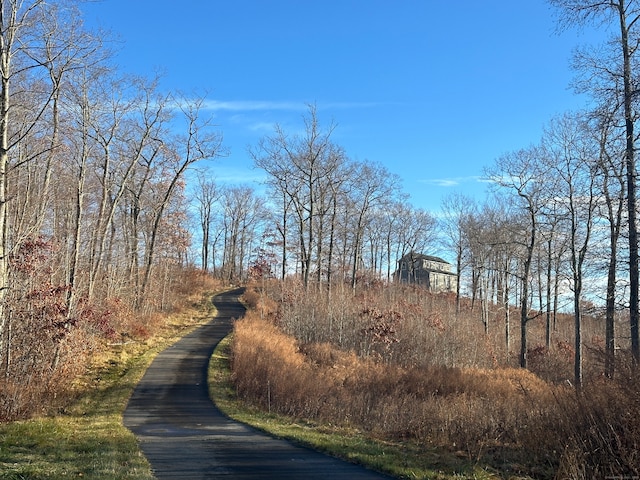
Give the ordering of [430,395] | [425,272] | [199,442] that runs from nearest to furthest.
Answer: [199,442], [430,395], [425,272]

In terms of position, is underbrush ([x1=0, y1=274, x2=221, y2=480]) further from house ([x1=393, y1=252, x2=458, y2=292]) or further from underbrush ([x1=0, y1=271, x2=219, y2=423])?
house ([x1=393, y1=252, x2=458, y2=292])

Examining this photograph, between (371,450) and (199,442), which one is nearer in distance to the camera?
(371,450)

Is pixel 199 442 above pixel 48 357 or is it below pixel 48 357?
below

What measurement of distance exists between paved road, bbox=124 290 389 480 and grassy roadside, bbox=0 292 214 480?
385mm

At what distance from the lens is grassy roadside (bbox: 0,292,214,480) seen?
743 centimetres

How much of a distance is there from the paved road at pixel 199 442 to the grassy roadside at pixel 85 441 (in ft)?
1.26

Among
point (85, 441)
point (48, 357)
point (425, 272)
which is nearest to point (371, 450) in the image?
point (85, 441)

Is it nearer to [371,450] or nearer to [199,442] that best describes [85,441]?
[199,442]

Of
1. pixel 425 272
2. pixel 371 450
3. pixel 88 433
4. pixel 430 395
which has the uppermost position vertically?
pixel 425 272

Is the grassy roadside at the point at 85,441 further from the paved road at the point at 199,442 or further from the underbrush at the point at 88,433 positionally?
the paved road at the point at 199,442

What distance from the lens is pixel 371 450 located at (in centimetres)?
916

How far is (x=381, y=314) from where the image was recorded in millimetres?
29141

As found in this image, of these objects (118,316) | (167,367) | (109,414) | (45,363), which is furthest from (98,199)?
(109,414)

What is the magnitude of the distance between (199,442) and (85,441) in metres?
2.23
